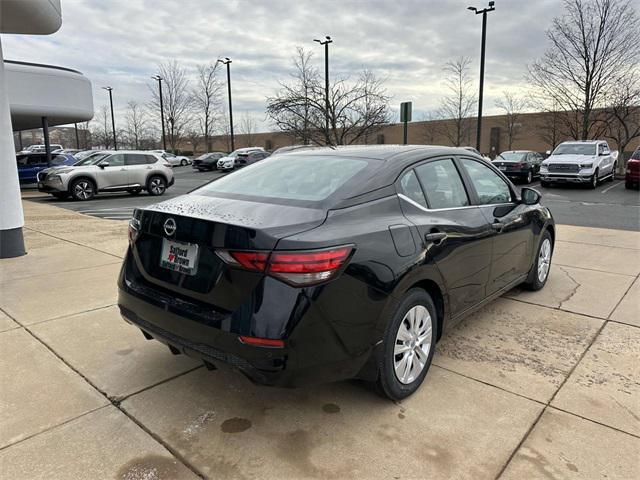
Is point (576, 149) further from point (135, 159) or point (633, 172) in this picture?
point (135, 159)

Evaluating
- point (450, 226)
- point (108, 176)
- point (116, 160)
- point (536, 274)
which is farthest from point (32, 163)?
point (450, 226)

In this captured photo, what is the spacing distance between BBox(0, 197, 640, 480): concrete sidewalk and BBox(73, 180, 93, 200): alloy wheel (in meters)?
13.0

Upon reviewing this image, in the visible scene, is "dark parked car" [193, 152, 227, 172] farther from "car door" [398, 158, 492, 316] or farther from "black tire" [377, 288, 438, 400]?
"black tire" [377, 288, 438, 400]

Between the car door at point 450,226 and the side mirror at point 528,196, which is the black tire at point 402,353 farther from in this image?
the side mirror at point 528,196

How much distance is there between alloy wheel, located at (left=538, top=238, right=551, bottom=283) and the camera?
5.01 metres

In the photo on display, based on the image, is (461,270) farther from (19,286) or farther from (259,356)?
(19,286)

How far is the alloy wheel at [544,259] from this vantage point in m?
5.01

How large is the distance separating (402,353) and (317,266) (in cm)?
94

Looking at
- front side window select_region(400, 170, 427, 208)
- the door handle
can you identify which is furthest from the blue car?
the door handle

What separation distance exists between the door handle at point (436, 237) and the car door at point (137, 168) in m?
16.1

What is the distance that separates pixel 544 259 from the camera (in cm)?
514

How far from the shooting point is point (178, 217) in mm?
2637

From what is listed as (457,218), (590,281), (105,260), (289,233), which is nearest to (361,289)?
(289,233)

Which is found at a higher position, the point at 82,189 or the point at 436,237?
the point at 436,237
